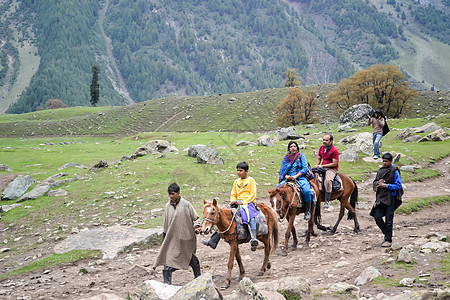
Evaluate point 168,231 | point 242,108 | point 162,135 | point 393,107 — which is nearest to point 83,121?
point 242,108

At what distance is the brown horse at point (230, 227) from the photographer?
820cm

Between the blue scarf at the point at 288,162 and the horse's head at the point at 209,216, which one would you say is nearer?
the horse's head at the point at 209,216

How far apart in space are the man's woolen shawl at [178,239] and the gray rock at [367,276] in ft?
13.9

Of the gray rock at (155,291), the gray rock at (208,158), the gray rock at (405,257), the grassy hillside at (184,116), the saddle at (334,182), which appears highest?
the saddle at (334,182)

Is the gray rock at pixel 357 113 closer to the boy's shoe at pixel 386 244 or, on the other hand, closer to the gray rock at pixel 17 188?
the boy's shoe at pixel 386 244

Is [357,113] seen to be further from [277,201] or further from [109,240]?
[109,240]

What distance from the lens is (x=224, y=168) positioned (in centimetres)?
2436

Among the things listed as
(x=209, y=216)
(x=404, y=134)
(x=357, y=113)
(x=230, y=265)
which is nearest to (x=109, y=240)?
(x=230, y=265)

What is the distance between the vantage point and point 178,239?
Answer: 28.0ft

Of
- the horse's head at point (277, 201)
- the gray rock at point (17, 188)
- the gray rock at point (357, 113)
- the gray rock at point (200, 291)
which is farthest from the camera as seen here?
the gray rock at point (357, 113)

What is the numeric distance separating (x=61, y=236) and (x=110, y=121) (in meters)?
96.0

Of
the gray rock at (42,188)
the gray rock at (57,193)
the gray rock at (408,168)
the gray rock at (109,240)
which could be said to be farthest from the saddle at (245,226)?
the gray rock at (408,168)

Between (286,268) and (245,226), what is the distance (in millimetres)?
2025

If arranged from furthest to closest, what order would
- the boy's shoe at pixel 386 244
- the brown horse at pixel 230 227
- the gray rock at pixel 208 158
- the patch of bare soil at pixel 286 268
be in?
the gray rock at pixel 208 158 → the boy's shoe at pixel 386 244 → the brown horse at pixel 230 227 → the patch of bare soil at pixel 286 268
